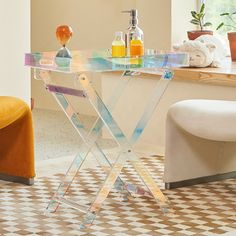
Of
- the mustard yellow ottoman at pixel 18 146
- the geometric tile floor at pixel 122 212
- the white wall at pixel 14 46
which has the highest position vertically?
the white wall at pixel 14 46

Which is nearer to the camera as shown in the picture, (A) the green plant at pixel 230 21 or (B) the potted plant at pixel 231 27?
(B) the potted plant at pixel 231 27

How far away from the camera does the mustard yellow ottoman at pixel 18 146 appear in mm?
4590

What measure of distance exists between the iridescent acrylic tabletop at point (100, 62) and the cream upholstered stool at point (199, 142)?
1.26ft

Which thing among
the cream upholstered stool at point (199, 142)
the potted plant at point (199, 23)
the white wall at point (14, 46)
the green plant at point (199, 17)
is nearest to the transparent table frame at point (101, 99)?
the cream upholstered stool at point (199, 142)

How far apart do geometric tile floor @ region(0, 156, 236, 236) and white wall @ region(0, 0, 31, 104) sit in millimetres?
801

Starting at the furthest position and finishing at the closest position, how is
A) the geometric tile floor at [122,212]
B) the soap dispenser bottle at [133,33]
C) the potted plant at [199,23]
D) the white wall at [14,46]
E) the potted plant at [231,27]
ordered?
the potted plant at [199,23] < the potted plant at [231,27] < the white wall at [14,46] < the soap dispenser bottle at [133,33] < the geometric tile floor at [122,212]

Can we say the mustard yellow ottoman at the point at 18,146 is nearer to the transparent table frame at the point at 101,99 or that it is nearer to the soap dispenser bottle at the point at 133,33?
the transparent table frame at the point at 101,99

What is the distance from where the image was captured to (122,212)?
408 cm

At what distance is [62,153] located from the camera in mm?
5758

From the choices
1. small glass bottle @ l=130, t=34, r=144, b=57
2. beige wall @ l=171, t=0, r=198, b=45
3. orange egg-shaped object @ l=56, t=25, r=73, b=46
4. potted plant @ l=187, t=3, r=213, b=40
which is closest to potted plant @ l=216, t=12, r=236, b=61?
potted plant @ l=187, t=3, r=213, b=40

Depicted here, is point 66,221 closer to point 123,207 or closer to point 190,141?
point 123,207

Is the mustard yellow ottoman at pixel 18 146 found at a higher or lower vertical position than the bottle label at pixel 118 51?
lower

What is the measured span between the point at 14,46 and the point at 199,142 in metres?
1.40

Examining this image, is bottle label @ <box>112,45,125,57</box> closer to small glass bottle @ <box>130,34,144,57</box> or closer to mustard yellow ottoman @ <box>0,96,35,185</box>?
small glass bottle @ <box>130,34,144,57</box>
